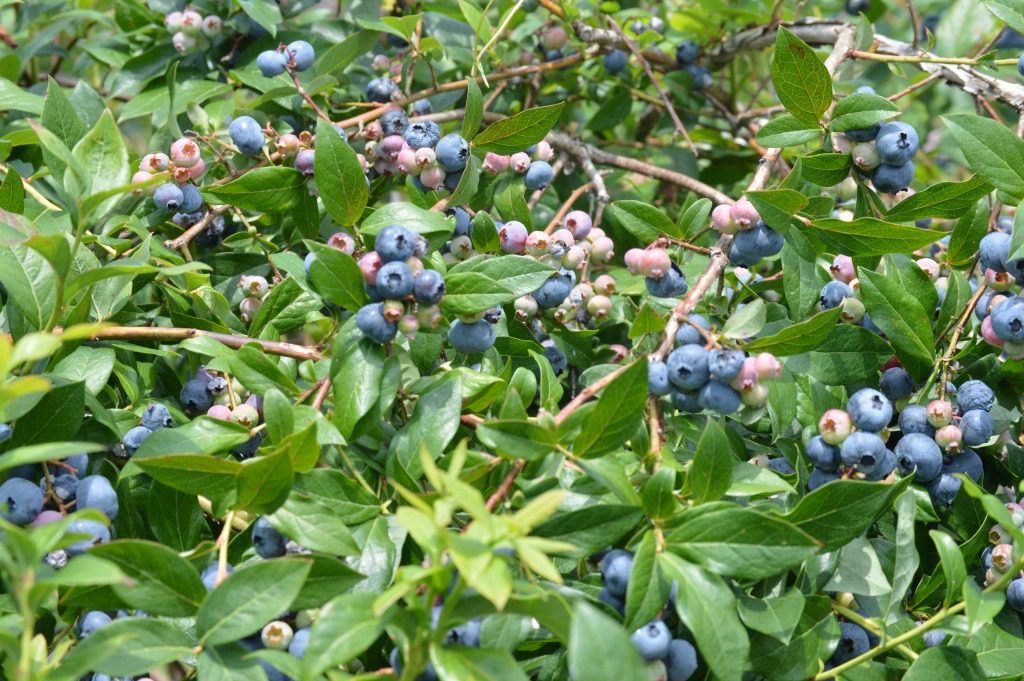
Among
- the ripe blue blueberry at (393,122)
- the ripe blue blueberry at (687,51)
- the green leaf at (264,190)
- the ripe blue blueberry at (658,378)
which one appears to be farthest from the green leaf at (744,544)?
the ripe blue blueberry at (687,51)

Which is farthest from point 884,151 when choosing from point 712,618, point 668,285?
point 712,618

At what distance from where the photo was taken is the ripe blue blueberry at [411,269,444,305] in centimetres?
128

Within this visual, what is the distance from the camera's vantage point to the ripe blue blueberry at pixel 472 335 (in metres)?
1.41

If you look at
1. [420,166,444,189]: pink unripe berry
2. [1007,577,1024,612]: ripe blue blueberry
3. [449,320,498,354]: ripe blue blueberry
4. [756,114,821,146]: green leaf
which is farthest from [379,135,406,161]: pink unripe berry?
[1007,577,1024,612]: ripe blue blueberry

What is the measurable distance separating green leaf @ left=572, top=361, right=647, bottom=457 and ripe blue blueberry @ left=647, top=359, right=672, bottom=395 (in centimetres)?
13

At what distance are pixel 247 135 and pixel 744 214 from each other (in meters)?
0.87

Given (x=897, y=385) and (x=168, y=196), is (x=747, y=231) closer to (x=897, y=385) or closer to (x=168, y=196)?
(x=897, y=385)

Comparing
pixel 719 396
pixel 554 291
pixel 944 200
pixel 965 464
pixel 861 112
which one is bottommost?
pixel 965 464

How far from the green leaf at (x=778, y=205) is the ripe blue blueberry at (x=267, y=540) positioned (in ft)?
2.71

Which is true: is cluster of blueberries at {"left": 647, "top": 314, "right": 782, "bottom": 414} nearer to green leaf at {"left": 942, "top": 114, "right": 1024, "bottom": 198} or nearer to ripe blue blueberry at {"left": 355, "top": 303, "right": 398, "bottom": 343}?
ripe blue blueberry at {"left": 355, "top": 303, "right": 398, "bottom": 343}

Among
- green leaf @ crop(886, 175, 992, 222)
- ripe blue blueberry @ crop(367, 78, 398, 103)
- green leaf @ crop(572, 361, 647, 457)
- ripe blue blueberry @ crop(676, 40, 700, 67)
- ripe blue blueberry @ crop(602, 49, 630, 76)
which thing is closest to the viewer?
green leaf @ crop(572, 361, 647, 457)

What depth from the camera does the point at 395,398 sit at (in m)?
1.40

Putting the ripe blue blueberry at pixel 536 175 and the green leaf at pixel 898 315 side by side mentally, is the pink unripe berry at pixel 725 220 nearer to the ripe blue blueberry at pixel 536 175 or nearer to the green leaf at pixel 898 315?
the green leaf at pixel 898 315

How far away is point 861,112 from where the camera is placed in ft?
5.00
